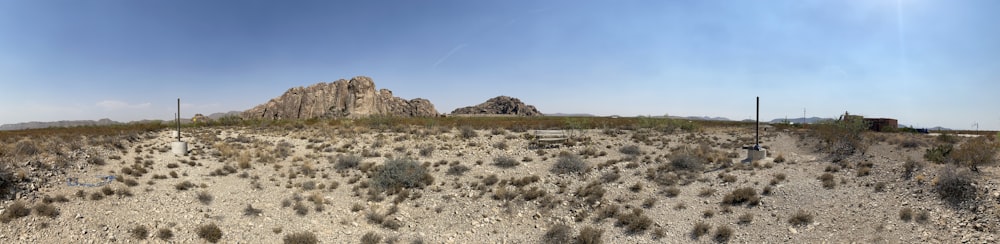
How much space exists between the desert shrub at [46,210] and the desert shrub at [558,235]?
A: 12.9 meters

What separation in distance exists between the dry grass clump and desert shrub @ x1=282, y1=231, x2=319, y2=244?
6526 millimetres

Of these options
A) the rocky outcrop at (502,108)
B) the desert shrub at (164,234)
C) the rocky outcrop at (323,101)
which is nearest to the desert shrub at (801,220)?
the desert shrub at (164,234)

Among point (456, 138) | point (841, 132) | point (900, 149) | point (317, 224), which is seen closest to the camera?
point (317, 224)

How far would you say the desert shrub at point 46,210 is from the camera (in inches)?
388

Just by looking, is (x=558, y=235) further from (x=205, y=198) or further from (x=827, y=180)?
(x=205, y=198)

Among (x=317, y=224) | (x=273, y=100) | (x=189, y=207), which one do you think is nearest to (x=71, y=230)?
(x=189, y=207)

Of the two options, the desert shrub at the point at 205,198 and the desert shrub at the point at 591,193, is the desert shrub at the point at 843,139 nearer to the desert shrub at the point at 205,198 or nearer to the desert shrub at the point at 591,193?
the desert shrub at the point at 591,193

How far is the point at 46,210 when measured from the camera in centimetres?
991

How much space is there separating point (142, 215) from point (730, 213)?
16.8 m

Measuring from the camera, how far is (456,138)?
26.2 meters

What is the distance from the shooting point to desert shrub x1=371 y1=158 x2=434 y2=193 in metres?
14.4

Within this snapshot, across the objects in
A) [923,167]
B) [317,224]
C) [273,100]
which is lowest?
[317,224]

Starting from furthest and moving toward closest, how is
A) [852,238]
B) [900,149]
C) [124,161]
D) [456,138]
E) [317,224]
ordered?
[456,138], [900,149], [124,161], [317,224], [852,238]

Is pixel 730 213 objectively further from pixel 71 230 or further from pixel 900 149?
pixel 71 230
